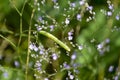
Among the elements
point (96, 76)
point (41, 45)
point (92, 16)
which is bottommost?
point (96, 76)

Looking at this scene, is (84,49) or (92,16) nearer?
(84,49)

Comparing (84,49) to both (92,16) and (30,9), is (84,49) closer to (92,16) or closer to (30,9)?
(92,16)

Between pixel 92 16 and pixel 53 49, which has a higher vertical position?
pixel 92 16

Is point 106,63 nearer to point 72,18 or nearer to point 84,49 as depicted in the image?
point 84,49

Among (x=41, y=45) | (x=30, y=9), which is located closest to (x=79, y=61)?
(x=41, y=45)

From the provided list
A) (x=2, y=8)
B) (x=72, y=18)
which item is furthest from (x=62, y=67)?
(x=2, y=8)

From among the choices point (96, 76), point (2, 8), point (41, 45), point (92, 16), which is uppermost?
point (2, 8)
